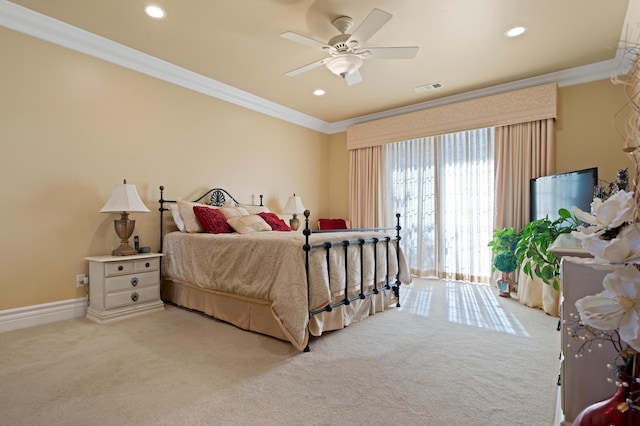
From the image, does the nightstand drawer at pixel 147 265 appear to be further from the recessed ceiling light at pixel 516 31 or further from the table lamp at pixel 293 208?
the recessed ceiling light at pixel 516 31

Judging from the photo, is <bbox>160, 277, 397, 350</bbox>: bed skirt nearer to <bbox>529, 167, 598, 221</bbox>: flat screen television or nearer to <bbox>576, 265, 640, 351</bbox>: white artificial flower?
<bbox>576, 265, 640, 351</bbox>: white artificial flower

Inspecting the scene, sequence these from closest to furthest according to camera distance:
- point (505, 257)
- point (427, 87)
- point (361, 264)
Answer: point (361, 264), point (505, 257), point (427, 87)

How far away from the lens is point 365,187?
5.86 meters

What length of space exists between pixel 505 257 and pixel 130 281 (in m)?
4.31

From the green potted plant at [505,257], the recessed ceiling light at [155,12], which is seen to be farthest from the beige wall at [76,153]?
the green potted plant at [505,257]

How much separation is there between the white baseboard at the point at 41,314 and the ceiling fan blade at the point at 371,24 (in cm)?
367

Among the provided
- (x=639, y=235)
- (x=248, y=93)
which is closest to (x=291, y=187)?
(x=248, y=93)

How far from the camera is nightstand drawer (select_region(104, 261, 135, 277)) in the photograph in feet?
9.86

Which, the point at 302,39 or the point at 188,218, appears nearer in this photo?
the point at 302,39

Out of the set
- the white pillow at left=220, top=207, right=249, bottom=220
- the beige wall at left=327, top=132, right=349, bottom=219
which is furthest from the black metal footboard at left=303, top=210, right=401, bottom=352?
the beige wall at left=327, top=132, right=349, bottom=219

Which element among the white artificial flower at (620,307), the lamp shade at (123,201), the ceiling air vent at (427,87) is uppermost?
the ceiling air vent at (427,87)

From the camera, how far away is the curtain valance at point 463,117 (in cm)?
406

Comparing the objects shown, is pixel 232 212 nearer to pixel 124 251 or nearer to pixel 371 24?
pixel 124 251

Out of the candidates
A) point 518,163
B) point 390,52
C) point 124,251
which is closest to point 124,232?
point 124,251
